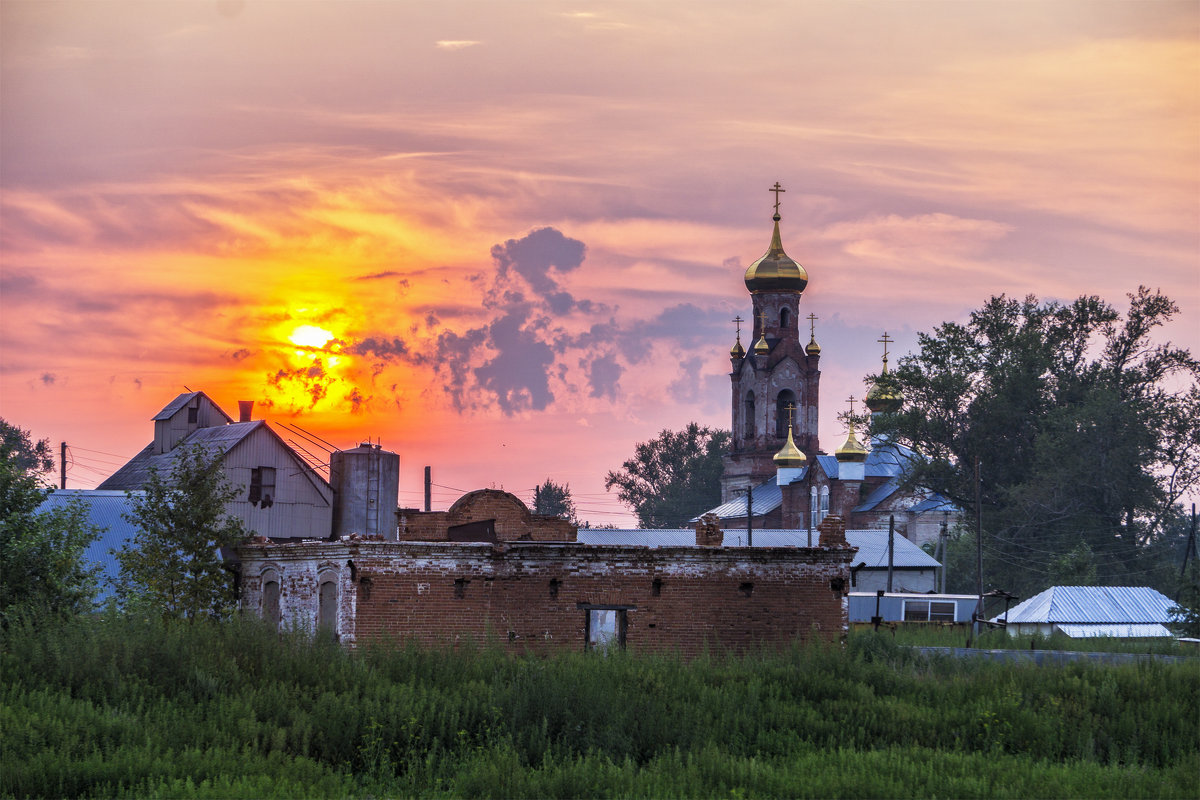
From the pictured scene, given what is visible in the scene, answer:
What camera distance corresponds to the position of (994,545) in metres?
60.3

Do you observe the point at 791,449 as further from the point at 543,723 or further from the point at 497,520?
the point at 543,723

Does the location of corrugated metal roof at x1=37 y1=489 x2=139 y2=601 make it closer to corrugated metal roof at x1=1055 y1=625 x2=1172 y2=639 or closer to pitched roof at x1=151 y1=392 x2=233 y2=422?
pitched roof at x1=151 y1=392 x2=233 y2=422

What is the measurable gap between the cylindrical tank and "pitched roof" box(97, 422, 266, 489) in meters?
3.43

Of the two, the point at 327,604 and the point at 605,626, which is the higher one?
the point at 327,604

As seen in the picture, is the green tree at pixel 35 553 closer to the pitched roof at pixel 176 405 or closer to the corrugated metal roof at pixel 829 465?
the pitched roof at pixel 176 405

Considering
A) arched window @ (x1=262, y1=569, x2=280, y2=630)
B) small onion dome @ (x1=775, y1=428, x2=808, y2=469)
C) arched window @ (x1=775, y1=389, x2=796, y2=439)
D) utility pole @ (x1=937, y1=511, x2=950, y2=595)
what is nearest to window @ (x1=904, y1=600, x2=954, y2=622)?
utility pole @ (x1=937, y1=511, x2=950, y2=595)

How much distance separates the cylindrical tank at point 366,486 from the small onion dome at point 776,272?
37278mm

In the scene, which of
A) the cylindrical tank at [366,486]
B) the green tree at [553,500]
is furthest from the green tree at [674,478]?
the cylindrical tank at [366,486]

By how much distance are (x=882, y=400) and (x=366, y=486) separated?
3744 cm

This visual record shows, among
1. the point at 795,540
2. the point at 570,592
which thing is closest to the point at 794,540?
the point at 795,540

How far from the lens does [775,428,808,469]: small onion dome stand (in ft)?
227

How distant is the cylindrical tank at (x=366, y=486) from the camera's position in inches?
1619

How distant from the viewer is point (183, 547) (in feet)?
93.4

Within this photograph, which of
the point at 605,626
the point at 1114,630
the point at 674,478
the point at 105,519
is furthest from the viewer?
the point at 674,478
